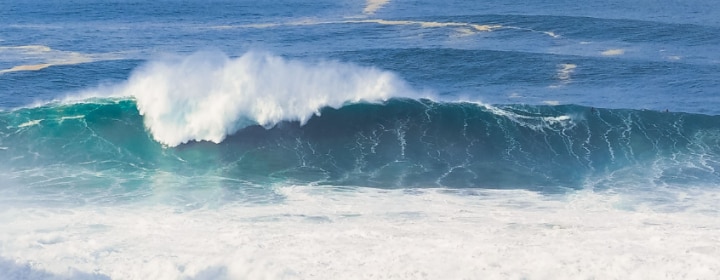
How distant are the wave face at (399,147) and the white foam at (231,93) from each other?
31cm

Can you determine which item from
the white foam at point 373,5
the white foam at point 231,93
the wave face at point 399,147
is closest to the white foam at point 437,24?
the white foam at point 373,5

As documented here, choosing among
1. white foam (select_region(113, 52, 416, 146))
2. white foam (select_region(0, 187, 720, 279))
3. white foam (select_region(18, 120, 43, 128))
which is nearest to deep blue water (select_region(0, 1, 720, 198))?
white foam (select_region(18, 120, 43, 128))

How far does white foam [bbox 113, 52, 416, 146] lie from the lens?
26719 mm

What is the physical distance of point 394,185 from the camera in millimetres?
23578

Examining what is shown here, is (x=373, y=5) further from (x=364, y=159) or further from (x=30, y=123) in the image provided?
(x=364, y=159)

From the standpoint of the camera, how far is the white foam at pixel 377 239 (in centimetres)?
1762

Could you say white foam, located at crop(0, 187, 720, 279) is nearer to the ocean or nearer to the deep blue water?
the ocean

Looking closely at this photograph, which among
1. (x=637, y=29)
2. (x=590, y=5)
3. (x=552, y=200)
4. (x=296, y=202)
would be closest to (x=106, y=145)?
(x=296, y=202)

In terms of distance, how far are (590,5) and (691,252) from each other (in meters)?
36.7

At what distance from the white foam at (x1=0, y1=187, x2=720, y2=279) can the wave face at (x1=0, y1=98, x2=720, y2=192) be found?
5.77ft

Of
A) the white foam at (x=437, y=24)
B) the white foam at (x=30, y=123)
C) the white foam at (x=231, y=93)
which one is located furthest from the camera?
the white foam at (x=437, y=24)

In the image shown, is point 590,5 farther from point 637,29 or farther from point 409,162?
point 409,162

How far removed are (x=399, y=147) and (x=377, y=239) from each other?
7.23 meters

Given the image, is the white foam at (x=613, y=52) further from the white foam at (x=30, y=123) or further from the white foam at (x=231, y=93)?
the white foam at (x=30, y=123)
